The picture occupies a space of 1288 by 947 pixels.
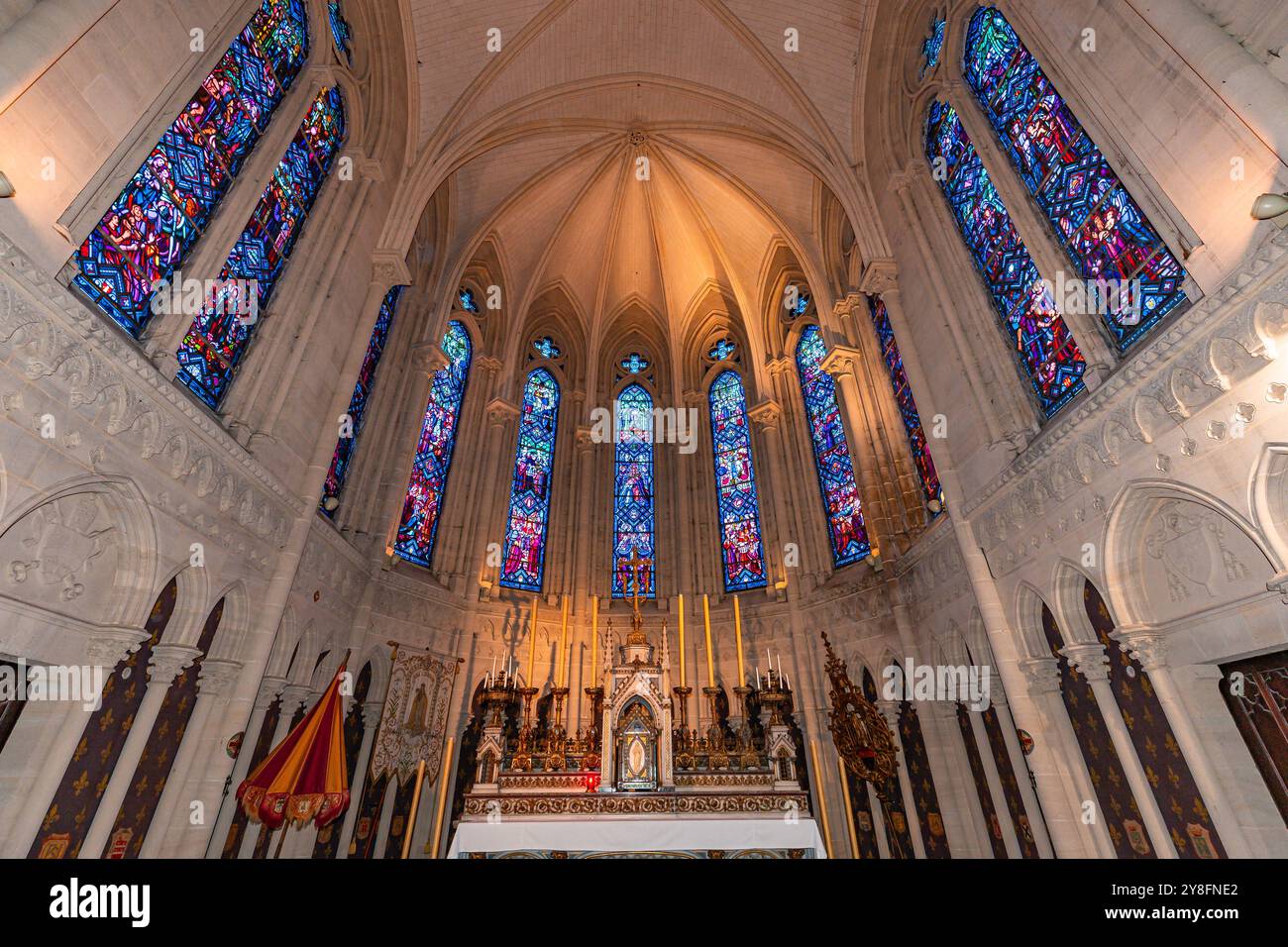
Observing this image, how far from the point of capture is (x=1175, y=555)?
5402 mm

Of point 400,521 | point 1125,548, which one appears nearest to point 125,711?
point 400,521

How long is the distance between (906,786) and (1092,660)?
4.62m

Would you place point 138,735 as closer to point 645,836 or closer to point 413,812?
point 413,812

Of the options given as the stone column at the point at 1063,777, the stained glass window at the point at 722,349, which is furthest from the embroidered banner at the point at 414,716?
the stained glass window at the point at 722,349

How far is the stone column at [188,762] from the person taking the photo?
5.70 meters

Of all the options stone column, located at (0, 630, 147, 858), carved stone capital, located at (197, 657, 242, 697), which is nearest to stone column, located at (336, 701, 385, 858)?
carved stone capital, located at (197, 657, 242, 697)

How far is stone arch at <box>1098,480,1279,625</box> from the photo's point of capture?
4781 millimetres

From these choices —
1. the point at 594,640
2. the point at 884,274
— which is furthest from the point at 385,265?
the point at 884,274

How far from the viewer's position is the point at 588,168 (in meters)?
15.8

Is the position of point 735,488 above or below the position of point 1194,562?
above

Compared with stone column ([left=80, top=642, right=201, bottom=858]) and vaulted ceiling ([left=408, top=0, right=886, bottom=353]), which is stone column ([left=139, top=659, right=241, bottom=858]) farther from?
vaulted ceiling ([left=408, top=0, right=886, bottom=353])

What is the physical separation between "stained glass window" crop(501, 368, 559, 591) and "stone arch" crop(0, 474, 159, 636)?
27.7ft

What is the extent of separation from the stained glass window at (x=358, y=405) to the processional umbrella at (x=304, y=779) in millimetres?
3432
